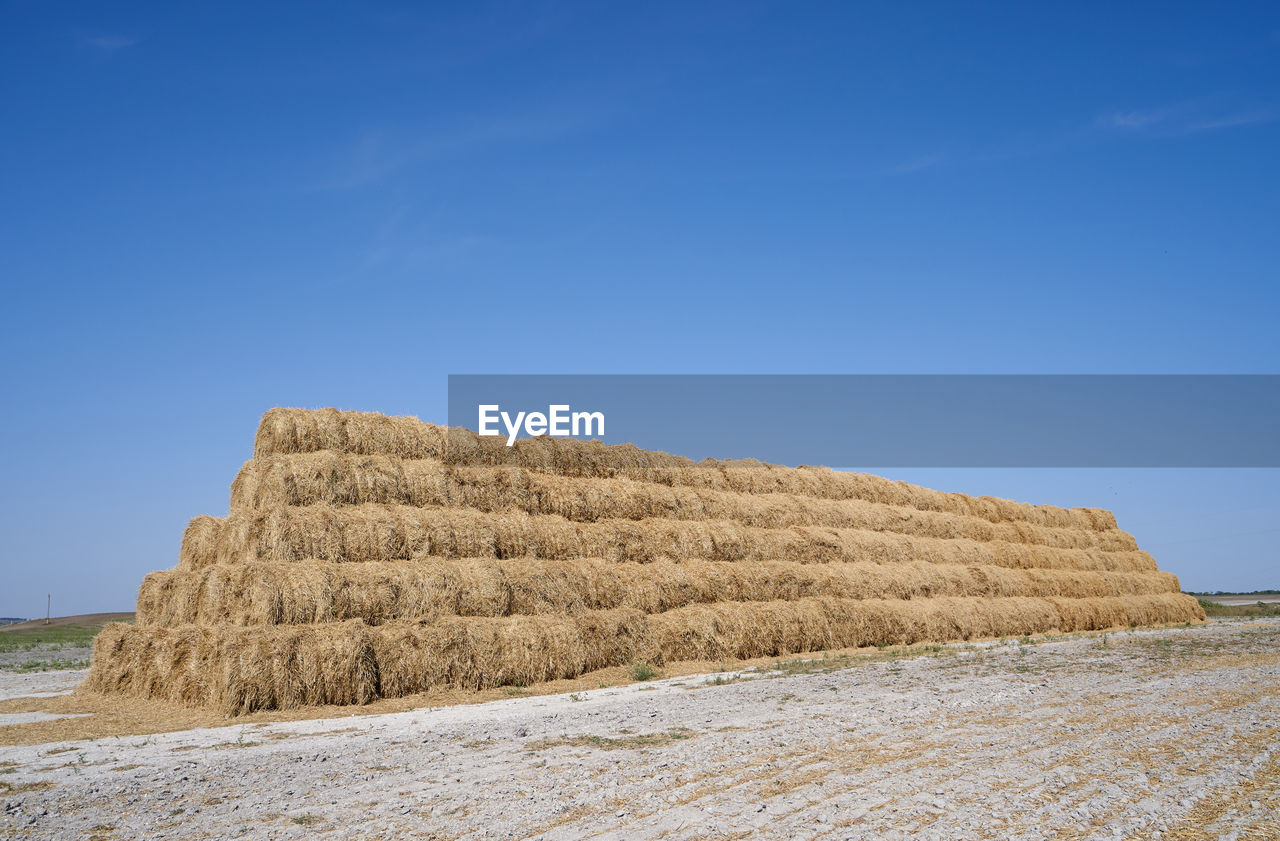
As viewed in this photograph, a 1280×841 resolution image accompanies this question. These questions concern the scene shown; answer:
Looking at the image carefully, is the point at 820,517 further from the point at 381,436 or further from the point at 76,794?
the point at 76,794

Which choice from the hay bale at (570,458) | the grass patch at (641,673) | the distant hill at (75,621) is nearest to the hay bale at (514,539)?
the hay bale at (570,458)

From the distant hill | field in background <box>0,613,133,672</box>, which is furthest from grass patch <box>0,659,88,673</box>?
the distant hill

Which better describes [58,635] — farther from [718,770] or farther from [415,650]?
[718,770]

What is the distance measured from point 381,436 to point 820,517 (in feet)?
41.0

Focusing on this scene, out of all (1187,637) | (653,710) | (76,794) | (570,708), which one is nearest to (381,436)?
(570,708)

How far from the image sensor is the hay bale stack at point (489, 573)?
12969 millimetres

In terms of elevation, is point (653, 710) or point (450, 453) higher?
point (450, 453)

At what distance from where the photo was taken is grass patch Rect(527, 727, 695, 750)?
28.1 ft

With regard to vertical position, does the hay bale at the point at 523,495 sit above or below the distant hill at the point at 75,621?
above

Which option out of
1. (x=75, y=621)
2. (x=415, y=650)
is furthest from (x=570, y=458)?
(x=75, y=621)

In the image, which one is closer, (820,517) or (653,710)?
(653,710)

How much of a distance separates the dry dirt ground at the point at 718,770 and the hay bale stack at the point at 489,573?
1669 millimetres

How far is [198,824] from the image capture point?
243 inches

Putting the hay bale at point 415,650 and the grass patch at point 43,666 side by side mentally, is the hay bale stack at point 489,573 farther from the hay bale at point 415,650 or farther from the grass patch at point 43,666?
the grass patch at point 43,666
